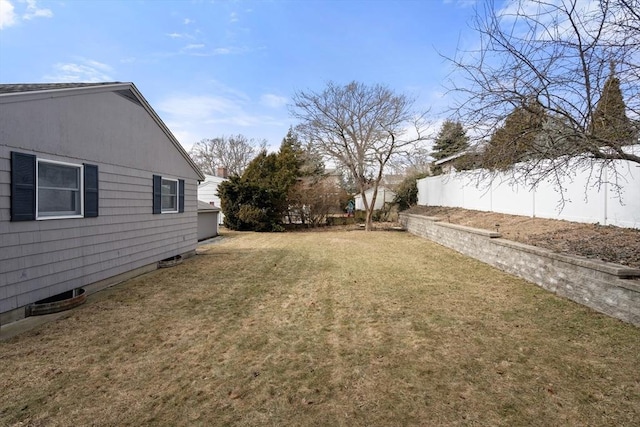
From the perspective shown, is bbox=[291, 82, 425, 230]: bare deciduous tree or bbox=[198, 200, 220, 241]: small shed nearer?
bbox=[198, 200, 220, 241]: small shed

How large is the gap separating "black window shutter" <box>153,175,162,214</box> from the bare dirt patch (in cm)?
831

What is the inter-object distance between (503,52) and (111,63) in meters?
11.8

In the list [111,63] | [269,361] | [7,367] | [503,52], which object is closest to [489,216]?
[503,52]

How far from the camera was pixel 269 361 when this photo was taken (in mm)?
3178

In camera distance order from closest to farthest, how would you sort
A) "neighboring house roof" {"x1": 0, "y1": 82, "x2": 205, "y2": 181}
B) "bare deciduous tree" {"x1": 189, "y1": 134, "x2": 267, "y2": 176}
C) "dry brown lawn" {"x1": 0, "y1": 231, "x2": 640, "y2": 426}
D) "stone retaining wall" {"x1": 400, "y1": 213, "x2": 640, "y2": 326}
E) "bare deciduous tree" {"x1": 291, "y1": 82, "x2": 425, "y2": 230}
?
"dry brown lawn" {"x1": 0, "y1": 231, "x2": 640, "y2": 426} < "stone retaining wall" {"x1": 400, "y1": 213, "x2": 640, "y2": 326} < "neighboring house roof" {"x1": 0, "y1": 82, "x2": 205, "y2": 181} < "bare deciduous tree" {"x1": 291, "y1": 82, "x2": 425, "y2": 230} < "bare deciduous tree" {"x1": 189, "y1": 134, "x2": 267, "y2": 176}

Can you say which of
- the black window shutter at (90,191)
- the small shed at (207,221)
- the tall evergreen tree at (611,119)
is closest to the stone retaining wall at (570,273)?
the tall evergreen tree at (611,119)

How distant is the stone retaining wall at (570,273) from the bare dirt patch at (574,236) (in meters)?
0.30

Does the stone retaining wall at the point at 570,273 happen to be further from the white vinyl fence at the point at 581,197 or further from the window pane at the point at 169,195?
the window pane at the point at 169,195

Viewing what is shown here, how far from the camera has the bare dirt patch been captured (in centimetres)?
490

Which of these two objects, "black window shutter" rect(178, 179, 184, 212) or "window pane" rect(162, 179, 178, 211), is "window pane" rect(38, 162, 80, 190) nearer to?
"window pane" rect(162, 179, 178, 211)

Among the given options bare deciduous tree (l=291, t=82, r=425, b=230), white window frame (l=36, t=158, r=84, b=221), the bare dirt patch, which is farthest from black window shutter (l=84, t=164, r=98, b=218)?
bare deciduous tree (l=291, t=82, r=425, b=230)

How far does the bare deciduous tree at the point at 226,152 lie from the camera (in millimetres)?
38219

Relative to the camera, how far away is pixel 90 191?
550 centimetres

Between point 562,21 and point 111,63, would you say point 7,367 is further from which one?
point 111,63
